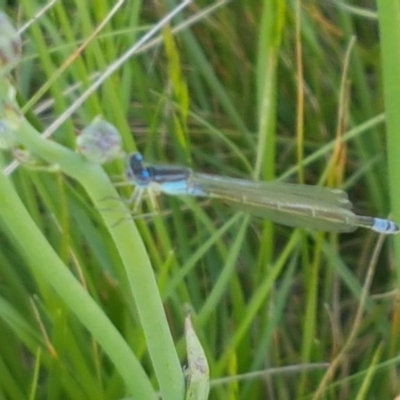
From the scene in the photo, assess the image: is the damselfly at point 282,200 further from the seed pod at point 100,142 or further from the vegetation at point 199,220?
the seed pod at point 100,142

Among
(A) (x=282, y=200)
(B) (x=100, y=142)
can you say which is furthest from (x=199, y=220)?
(B) (x=100, y=142)

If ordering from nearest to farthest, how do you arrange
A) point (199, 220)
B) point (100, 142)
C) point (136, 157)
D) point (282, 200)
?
point (100, 142) → point (136, 157) → point (282, 200) → point (199, 220)

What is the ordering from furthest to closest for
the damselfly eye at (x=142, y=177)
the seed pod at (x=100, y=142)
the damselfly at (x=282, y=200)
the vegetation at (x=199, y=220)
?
the damselfly at (x=282, y=200) → the damselfly eye at (x=142, y=177) → the vegetation at (x=199, y=220) → the seed pod at (x=100, y=142)

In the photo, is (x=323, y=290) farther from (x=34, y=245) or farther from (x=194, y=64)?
(x=34, y=245)

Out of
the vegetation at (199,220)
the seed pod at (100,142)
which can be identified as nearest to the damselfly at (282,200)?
the vegetation at (199,220)

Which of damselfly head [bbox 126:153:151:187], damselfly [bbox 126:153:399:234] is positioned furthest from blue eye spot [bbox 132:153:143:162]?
damselfly [bbox 126:153:399:234]

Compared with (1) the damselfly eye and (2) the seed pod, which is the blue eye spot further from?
(2) the seed pod

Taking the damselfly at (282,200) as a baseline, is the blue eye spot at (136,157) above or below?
above

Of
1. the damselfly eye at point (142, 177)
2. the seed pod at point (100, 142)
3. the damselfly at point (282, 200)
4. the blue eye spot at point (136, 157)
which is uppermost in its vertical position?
the seed pod at point (100, 142)

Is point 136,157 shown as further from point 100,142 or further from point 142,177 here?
point 100,142
